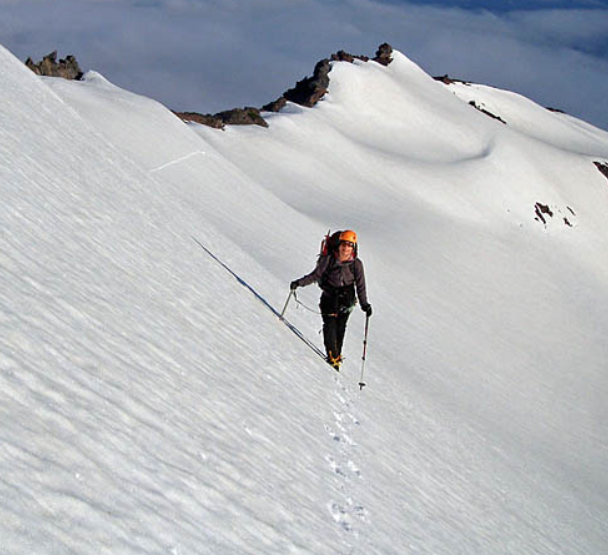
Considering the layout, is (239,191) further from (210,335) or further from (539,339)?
(210,335)

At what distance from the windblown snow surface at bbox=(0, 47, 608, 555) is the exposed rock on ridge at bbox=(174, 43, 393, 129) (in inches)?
224

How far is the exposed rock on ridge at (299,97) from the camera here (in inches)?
1523

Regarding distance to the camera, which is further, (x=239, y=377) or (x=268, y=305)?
(x=268, y=305)

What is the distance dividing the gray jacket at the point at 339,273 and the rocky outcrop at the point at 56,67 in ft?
92.4

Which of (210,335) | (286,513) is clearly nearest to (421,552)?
(286,513)

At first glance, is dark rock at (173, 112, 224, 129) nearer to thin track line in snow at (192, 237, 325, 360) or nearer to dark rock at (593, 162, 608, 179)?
thin track line in snow at (192, 237, 325, 360)

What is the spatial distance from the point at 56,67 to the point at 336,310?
28.9m

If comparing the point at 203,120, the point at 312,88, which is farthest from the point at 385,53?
the point at 203,120

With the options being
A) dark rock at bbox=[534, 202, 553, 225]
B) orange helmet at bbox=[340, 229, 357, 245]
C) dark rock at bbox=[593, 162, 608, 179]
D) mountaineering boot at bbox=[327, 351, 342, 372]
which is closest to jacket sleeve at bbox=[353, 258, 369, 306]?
orange helmet at bbox=[340, 229, 357, 245]

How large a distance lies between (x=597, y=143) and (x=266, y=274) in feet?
221

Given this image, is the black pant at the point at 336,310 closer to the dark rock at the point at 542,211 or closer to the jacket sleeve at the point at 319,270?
the jacket sleeve at the point at 319,270

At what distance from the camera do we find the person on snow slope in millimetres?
9828

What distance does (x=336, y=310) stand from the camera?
1022 cm

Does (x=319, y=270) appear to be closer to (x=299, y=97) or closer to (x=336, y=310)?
(x=336, y=310)
